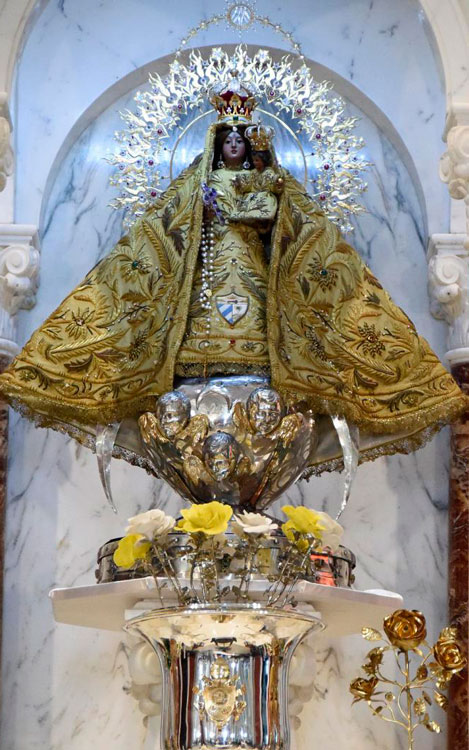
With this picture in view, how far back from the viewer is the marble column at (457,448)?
16.9 feet

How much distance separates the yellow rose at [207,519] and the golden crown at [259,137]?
1831mm

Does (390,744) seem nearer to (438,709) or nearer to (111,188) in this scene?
(438,709)

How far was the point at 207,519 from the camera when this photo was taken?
3541 millimetres

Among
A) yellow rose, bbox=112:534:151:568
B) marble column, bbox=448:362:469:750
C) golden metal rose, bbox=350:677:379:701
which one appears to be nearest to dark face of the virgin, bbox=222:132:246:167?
marble column, bbox=448:362:469:750

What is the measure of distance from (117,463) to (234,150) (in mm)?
1282

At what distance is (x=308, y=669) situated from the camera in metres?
4.75

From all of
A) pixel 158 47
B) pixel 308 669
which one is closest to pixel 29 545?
pixel 308 669

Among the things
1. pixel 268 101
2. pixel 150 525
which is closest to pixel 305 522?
pixel 150 525

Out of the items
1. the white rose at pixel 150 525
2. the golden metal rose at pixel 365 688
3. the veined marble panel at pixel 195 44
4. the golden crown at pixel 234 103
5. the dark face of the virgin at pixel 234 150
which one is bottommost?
the golden metal rose at pixel 365 688

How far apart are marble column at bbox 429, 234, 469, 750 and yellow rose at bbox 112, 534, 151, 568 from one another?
5.94 feet

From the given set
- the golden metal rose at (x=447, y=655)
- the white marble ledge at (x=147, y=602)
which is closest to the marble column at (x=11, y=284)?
the white marble ledge at (x=147, y=602)

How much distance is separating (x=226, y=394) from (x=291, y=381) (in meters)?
0.21

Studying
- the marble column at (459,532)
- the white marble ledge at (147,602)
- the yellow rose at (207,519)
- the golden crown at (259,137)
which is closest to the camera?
the yellow rose at (207,519)

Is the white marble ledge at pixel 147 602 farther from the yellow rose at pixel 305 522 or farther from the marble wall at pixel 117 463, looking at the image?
the marble wall at pixel 117 463
